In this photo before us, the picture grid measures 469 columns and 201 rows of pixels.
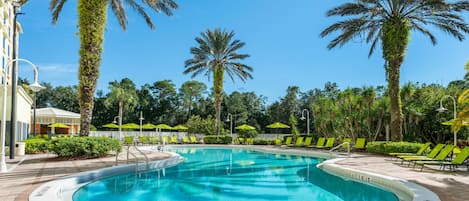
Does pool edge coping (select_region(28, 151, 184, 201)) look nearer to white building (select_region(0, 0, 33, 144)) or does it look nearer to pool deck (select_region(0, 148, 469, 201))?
pool deck (select_region(0, 148, 469, 201))

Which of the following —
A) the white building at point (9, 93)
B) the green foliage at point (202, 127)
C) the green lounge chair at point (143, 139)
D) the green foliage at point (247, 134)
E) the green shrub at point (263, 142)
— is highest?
the white building at point (9, 93)

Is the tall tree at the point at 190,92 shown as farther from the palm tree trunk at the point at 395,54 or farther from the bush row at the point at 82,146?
the palm tree trunk at the point at 395,54

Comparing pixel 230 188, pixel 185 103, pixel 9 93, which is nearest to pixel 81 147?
pixel 230 188

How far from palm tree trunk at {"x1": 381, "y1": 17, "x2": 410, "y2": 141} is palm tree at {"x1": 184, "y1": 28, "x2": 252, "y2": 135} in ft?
53.7

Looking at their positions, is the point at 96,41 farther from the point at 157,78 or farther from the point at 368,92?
the point at 157,78

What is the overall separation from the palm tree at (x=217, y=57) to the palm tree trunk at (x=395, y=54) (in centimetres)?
1637

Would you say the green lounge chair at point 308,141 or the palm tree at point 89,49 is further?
the green lounge chair at point 308,141

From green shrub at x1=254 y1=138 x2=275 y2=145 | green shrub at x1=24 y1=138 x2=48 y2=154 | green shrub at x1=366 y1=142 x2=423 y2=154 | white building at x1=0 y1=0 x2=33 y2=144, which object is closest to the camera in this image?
green shrub at x1=366 y1=142 x2=423 y2=154

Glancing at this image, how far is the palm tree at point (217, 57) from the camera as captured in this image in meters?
32.1

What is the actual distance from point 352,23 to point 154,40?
20437 millimetres

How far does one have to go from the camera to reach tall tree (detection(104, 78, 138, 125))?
149 ft

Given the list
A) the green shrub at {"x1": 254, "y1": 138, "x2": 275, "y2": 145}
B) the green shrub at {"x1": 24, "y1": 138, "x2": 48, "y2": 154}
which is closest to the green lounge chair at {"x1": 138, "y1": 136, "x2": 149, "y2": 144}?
the green shrub at {"x1": 254, "y1": 138, "x2": 275, "y2": 145}

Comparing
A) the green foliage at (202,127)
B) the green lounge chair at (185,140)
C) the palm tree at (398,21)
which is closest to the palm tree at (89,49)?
the palm tree at (398,21)

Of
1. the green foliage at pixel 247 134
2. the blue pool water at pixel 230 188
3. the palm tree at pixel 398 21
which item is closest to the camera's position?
the blue pool water at pixel 230 188
